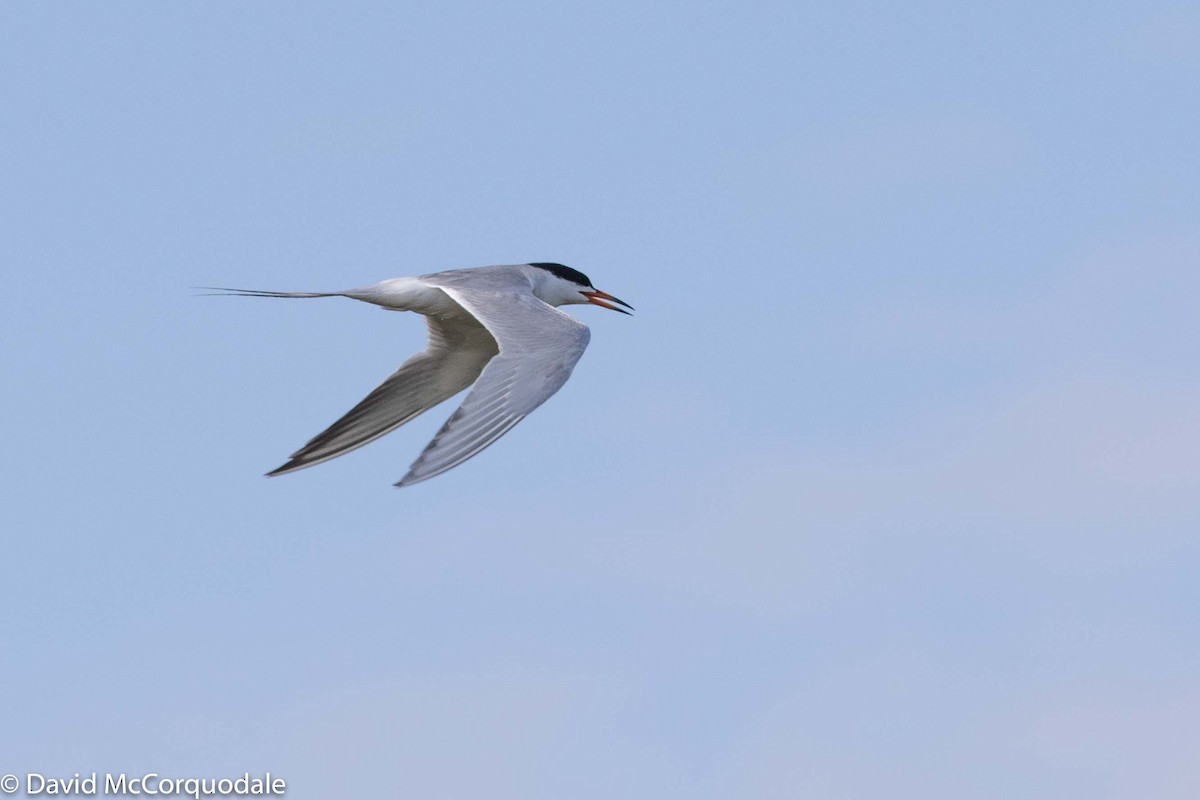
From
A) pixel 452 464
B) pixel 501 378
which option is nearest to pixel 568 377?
pixel 501 378

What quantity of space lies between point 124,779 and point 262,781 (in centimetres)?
109

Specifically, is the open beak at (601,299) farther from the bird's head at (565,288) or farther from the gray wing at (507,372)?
the gray wing at (507,372)

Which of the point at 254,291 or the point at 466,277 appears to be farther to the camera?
the point at 466,277

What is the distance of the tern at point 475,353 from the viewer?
33.7 ft

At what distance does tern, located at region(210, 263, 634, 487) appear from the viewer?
33.7ft

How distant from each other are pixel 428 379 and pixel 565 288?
1.57 m

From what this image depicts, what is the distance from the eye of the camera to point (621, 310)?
15102 millimetres

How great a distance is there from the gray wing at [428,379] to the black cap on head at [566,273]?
3.43ft

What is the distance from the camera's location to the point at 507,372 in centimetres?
1071

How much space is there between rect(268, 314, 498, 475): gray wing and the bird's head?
0.73 meters

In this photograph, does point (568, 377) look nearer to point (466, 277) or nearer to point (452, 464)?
point (452, 464)

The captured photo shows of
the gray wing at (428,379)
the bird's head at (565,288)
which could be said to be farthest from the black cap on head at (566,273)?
the gray wing at (428,379)

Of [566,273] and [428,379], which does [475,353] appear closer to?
[428,379]

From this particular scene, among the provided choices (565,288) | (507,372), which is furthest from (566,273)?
(507,372)
